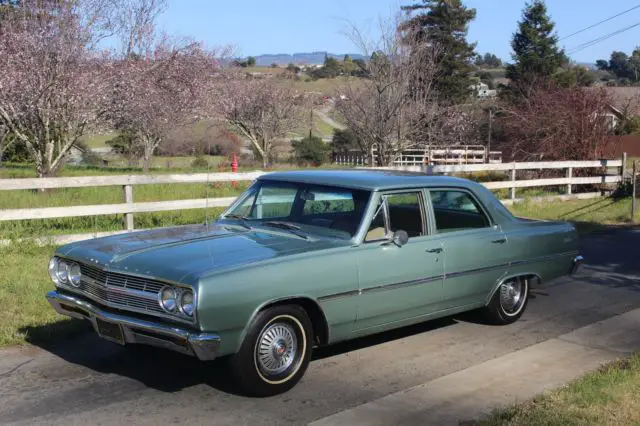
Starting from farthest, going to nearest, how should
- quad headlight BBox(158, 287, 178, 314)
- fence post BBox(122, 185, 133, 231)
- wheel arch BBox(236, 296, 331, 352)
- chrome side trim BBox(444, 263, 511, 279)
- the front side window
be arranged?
fence post BBox(122, 185, 133, 231)
chrome side trim BBox(444, 263, 511, 279)
the front side window
wheel arch BBox(236, 296, 331, 352)
quad headlight BBox(158, 287, 178, 314)

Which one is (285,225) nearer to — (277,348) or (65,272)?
(277,348)

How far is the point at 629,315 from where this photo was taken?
759 centimetres

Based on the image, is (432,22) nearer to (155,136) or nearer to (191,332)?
(155,136)

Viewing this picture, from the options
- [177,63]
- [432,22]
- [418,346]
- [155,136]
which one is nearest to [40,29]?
[177,63]

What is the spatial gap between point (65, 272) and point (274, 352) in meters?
1.82

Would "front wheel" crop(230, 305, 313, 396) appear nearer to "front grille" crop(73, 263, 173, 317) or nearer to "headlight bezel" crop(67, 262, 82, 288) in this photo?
"front grille" crop(73, 263, 173, 317)

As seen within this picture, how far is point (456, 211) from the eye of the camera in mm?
6770

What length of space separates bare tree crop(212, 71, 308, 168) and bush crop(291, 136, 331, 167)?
101 inches

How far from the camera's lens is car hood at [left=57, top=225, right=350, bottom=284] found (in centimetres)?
484

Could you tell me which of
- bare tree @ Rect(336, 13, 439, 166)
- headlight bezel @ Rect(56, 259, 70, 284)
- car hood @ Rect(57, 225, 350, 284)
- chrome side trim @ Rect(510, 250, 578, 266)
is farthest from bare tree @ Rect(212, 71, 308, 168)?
headlight bezel @ Rect(56, 259, 70, 284)

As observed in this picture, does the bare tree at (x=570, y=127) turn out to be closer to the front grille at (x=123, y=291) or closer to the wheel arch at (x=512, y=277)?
the wheel arch at (x=512, y=277)

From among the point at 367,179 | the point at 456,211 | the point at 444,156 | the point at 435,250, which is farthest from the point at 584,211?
the point at 444,156

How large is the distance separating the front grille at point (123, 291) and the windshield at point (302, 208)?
1471mm

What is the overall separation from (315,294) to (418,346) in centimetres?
168
